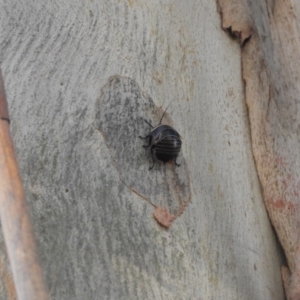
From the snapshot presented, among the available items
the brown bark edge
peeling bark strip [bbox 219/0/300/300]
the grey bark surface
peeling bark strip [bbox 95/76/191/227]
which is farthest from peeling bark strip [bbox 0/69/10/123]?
peeling bark strip [bbox 219/0/300/300]

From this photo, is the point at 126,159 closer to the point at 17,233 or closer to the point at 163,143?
the point at 163,143

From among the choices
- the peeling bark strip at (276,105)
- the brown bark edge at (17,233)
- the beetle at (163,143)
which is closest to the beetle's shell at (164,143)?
the beetle at (163,143)

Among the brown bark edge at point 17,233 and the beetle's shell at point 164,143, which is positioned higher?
the beetle's shell at point 164,143

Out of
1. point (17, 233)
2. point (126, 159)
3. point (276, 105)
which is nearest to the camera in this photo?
point (17, 233)

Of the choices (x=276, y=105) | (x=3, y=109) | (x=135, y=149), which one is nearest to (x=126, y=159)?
(x=135, y=149)

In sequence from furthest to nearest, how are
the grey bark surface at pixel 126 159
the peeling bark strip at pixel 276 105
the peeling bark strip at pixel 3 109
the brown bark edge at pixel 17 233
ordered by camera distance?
the peeling bark strip at pixel 276 105
the grey bark surface at pixel 126 159
the peeling bark strip at pixel 3 109
the brown bark edge at pixel 17 233

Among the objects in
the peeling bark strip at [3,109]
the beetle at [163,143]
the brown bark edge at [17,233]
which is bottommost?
the brown bark edge at [17,233]

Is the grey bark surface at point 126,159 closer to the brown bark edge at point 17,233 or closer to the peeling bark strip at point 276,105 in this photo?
the peeling bark strip at point 276,105

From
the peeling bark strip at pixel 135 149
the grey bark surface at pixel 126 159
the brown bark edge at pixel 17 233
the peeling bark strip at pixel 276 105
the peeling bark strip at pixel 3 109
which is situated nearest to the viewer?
the brown bark edge at pixel 17 233

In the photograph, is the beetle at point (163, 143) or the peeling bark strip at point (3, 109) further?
the beetle at point (163, 143)
